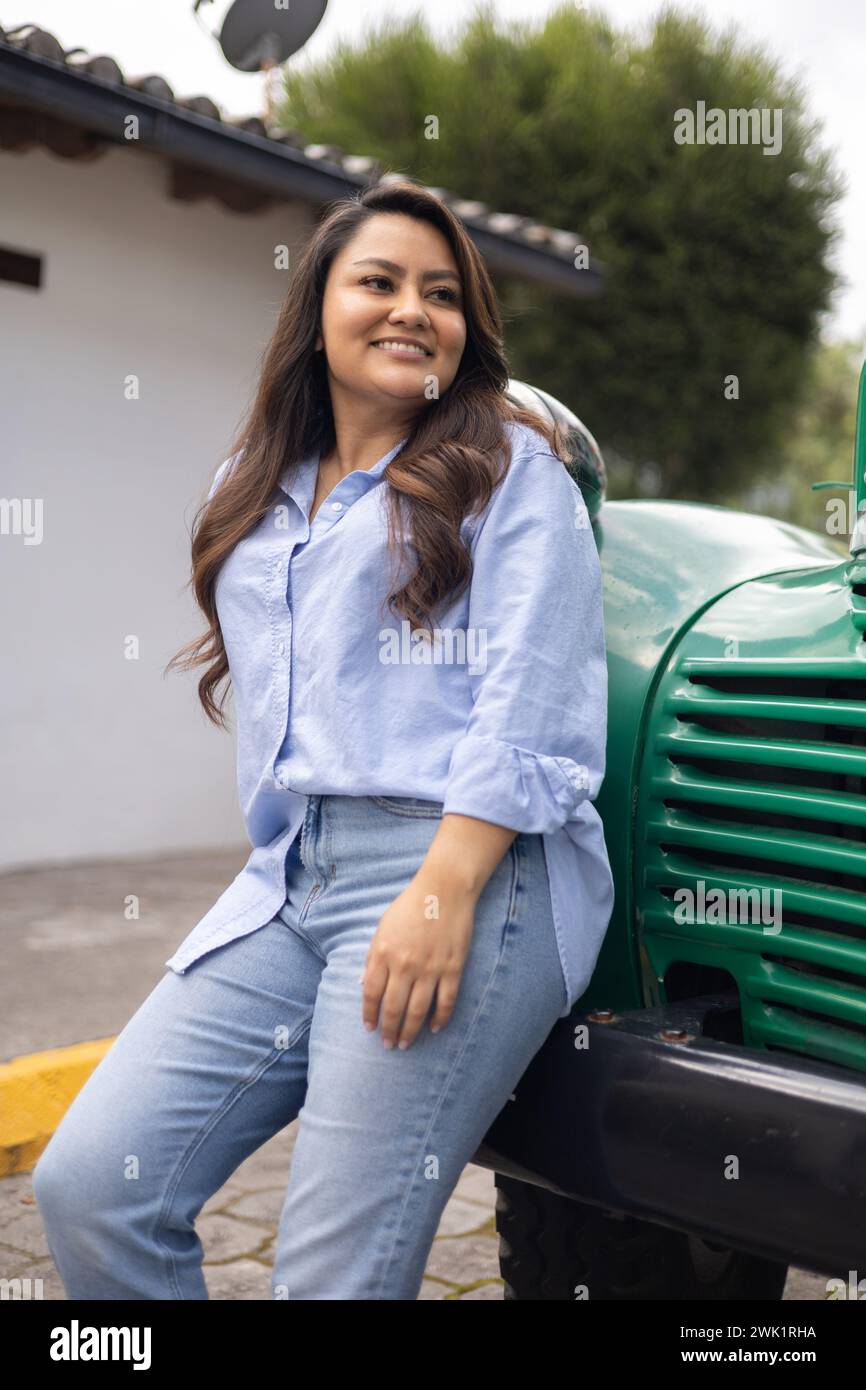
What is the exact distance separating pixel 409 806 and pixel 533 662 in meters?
0.23

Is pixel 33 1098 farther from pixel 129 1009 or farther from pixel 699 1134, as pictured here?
pixel 699 1134

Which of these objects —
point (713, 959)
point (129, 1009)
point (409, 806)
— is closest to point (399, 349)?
point (409, 806)

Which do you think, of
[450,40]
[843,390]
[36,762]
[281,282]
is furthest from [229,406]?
[843,390]

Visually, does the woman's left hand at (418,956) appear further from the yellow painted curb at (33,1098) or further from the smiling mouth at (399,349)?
the yellow painted curb at (33,1098)

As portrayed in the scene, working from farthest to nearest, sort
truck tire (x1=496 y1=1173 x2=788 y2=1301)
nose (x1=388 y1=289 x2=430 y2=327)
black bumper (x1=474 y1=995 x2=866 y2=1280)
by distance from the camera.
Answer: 1. truck tire (x1=496 y1=1173 x2=788 y2=1301)
2. nose (x1=388 y1=289 x2=430 y2=327)
3. black bumper (x1=474 y1=995 x2=866 y2=1280)

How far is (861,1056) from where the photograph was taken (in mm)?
1753

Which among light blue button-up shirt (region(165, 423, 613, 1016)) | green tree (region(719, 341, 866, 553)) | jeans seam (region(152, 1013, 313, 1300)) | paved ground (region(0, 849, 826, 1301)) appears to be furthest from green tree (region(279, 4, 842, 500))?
jeans seam (region(152, 1013, 313, 1300))

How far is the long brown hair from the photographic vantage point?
1781 mm

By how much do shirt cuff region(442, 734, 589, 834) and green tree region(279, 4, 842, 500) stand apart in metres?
13.2

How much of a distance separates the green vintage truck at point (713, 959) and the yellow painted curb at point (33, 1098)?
5.31ft

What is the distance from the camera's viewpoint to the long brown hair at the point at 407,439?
1.78 meters

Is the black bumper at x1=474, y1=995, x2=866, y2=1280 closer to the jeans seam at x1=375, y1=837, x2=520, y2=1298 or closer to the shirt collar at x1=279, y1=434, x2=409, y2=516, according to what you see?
the jeans seam at x1=375, y1=837, x2=520, y2=1298

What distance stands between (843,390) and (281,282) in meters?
24.0

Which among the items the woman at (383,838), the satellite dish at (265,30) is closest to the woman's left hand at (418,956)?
the woman at (383,838)
